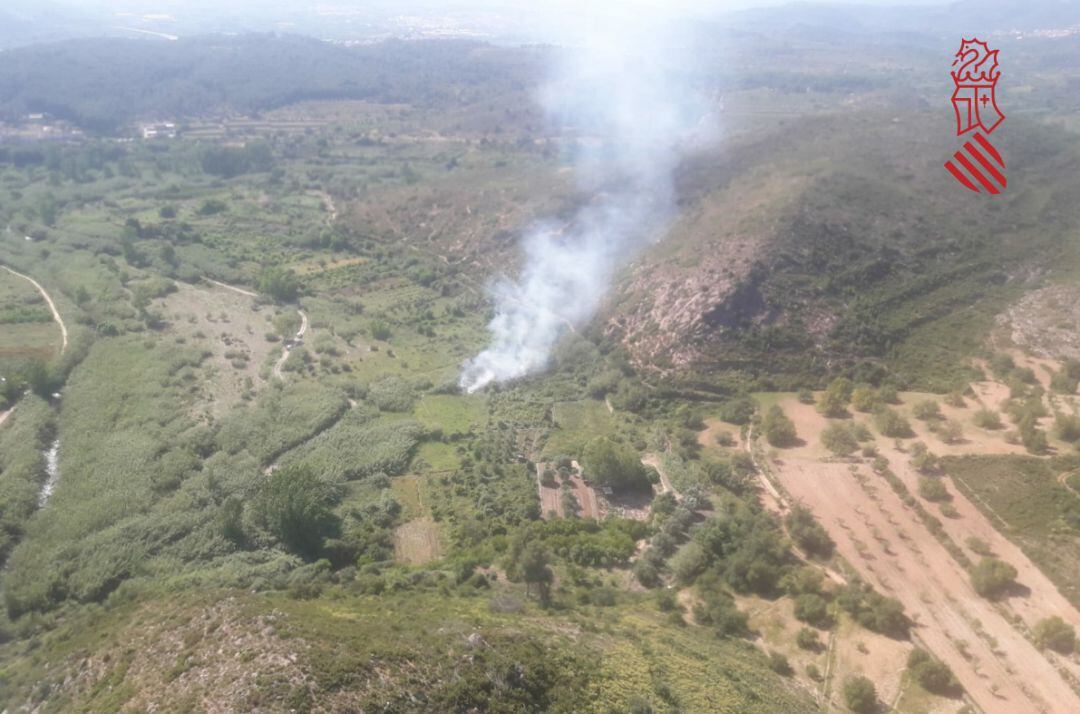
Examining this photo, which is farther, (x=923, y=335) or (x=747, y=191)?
(x=747, y=191)

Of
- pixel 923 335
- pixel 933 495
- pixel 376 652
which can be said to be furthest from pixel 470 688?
pixel 923 335

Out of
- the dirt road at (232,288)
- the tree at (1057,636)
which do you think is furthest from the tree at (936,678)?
the dirt road at (232,288)

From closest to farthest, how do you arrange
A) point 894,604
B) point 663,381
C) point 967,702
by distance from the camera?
point 967,702, point 894,604, point 663,381

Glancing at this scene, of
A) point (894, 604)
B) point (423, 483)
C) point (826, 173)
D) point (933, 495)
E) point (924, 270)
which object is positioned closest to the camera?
point (894, 604)

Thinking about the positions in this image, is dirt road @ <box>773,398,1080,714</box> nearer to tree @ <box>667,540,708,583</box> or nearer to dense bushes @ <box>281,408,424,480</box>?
tree @ <box>667,540,708,583</box>

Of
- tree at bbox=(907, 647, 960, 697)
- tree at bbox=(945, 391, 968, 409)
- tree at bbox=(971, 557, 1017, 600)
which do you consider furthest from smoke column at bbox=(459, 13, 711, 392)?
tree at bbox=(907, 647, 960, 697)

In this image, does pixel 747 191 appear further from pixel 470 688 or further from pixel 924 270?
pixel 470 688

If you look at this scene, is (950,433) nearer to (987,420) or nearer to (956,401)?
(987,420)
